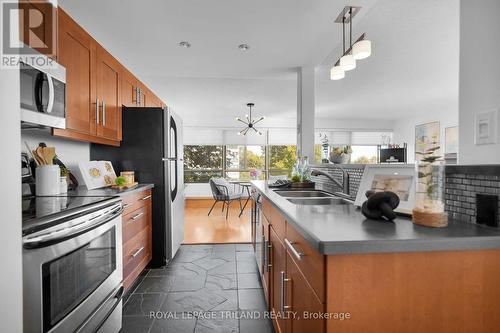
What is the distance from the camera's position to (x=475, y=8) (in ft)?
3.54

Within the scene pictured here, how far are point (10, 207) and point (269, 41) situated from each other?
2371 mm

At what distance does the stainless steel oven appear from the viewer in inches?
38.6

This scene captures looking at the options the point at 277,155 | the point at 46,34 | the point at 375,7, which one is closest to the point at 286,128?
the point at 277,155

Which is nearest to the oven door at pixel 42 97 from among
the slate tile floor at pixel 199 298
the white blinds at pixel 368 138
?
the slate tile floor at pixel 199 298

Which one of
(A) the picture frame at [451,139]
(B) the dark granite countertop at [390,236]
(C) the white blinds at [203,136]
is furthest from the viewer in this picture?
(C) the white blinds at [203,136]

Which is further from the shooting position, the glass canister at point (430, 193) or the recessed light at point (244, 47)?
the recessed light at point (244, 47)

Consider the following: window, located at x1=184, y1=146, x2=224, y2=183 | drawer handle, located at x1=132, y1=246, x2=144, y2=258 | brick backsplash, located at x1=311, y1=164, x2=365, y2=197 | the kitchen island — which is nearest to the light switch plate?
the kitchen island

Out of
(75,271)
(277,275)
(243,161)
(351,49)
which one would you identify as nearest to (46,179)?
(75,271)

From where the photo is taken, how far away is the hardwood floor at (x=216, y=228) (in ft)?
12.0

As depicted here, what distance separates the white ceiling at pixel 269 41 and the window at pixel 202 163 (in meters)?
2.43

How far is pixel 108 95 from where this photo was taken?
2418 mm

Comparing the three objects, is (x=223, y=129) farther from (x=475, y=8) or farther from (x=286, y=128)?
(x=475, y=8)

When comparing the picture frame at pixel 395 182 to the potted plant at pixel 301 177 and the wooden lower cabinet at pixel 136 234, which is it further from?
the wooden lower cabinet at pixel 136 234

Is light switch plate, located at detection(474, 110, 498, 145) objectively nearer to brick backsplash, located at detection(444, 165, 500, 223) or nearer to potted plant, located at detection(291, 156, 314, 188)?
brick backsplash, located at detection(444, 165, 500, 223)
